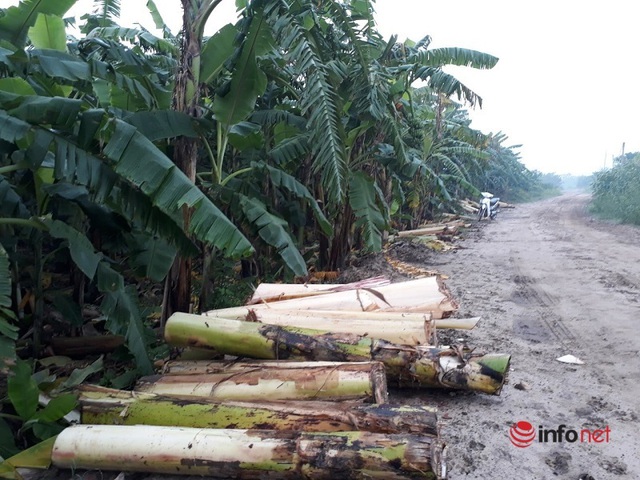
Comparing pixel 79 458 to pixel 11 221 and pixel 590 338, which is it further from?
pixel 590 338

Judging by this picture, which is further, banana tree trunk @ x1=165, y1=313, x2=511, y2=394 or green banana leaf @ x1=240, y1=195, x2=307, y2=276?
green banana leaf @ x1=240, y1=195, x2=307, y2=276

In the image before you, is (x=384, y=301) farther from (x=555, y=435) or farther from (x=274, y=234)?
(x=555, y=435)

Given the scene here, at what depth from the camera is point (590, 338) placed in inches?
209

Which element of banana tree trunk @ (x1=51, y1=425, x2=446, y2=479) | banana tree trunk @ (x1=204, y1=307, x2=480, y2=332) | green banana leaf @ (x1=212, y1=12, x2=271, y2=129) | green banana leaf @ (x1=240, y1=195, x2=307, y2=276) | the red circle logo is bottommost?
the red circle logo

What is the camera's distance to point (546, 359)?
471 centimetres

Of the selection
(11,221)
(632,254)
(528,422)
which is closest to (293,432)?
(528,422)

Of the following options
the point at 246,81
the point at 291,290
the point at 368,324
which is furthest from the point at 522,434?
the point at 246,81

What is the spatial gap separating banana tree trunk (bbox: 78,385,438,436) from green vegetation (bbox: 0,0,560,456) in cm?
43

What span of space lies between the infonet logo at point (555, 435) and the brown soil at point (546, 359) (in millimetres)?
40

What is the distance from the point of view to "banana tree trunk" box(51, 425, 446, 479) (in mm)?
2463

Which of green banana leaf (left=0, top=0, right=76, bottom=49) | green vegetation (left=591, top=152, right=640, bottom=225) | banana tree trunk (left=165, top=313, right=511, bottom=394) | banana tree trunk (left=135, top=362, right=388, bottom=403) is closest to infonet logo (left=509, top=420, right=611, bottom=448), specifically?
banana tree trunk (left=165, top=313, right=511, bottom=394)

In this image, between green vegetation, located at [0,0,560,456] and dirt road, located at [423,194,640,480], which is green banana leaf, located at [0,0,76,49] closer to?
green vegetation, located at [0,0,560,456]

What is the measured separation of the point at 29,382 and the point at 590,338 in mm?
5282

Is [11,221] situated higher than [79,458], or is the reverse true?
[11,221]
